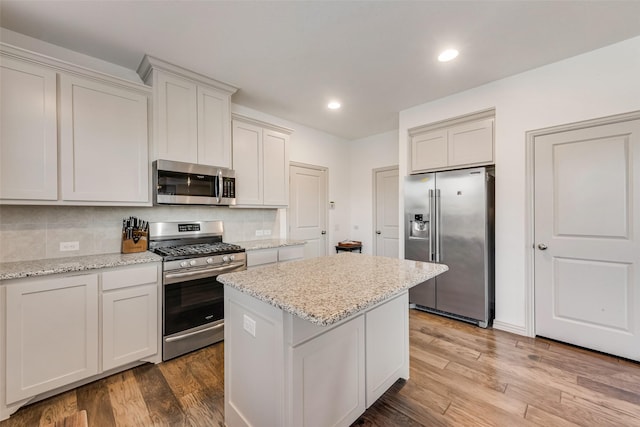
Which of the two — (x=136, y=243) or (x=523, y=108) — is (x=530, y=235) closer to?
(x=523, y=108)

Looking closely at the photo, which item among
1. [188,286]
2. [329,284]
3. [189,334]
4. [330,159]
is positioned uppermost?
[330,159]

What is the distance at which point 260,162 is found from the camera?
3.44 meters

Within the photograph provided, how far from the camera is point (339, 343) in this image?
145 centimetres

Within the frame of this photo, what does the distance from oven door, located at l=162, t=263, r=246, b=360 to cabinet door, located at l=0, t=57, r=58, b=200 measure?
1.13m

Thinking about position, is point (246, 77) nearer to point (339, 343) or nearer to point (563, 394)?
point (339, 343)

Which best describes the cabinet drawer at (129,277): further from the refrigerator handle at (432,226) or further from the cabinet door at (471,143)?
the cabinet door at (471,143)

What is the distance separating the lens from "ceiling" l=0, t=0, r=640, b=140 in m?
1.88

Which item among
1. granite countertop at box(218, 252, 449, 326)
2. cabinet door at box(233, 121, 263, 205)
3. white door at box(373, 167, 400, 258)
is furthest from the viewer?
white door at box(373, 167, 400, 258)

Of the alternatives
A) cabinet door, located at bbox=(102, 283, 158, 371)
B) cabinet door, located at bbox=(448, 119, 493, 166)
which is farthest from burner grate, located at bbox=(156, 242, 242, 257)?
cabinet door, located at bbox=(448, 119, 493, 166)

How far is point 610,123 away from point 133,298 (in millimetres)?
4371

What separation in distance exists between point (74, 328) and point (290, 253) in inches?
82.2

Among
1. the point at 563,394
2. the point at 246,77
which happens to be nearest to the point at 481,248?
the point at 563,394

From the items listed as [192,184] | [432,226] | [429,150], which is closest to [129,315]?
[192,184]

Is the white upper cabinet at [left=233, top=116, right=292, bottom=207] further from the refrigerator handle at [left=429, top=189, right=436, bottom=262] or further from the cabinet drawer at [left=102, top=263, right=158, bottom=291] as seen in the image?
the refrigerator handle at [left=429, top=189, right=436, bottom=262]
